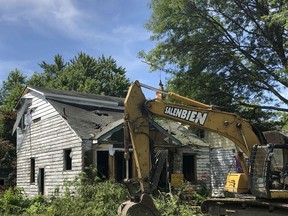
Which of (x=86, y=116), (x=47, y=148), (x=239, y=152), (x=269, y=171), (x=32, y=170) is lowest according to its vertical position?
(x=32, y=170)

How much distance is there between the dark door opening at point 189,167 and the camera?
2396 cm

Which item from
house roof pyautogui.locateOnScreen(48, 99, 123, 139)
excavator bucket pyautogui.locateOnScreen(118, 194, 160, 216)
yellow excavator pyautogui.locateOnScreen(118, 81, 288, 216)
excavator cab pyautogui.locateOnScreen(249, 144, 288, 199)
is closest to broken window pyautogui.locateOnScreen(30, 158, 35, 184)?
house roof pyautogui.locateOnScreen(48, 99, 123, 139)

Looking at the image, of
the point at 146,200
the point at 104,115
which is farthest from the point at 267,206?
the point at 104,115

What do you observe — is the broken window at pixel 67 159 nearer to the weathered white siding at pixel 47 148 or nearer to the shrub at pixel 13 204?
the weathered white siding at pixel 47 148

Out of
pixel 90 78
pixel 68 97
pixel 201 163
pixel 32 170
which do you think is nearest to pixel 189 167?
pixel 201 163

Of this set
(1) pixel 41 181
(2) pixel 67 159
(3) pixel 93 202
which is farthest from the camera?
(1) pixel 41 181

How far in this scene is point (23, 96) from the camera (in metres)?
27.0

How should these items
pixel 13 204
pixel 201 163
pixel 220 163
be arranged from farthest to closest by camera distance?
pixel 220 163, pixel 201 163, pixel 13 204

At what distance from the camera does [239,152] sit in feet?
33.2

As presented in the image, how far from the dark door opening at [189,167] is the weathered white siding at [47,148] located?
686 cm

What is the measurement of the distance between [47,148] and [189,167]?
8.15 m

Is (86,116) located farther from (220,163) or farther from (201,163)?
(220,163)

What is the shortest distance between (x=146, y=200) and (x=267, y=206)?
298 centimetres

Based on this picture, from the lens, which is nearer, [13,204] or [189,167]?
[13,204]
